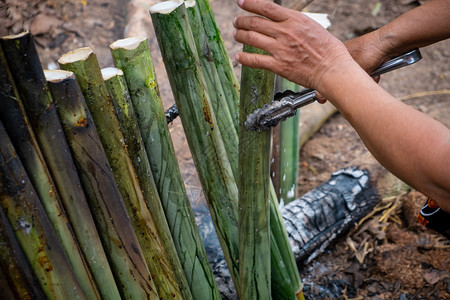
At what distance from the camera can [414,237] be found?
228 centimetres

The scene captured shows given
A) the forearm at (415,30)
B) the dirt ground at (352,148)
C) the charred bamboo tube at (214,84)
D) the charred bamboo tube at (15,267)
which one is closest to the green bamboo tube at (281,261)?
the charred bamboo tube at (214,84)

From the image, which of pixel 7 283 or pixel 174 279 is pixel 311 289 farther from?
pixel 7 283

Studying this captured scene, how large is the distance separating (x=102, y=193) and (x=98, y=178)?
0.04m

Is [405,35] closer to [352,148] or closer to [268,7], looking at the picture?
[268,7]

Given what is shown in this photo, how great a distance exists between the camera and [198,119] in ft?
4.15

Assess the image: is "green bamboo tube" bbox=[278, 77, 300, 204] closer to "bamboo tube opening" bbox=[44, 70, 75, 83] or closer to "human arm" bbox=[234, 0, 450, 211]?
"human arm" bbox=[234, 0, 450, 211]

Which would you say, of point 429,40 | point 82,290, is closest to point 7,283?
point 82,290

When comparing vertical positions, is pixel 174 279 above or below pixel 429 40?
below

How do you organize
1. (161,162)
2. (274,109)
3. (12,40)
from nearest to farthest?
(12,40) < (274,109) < (161,162)

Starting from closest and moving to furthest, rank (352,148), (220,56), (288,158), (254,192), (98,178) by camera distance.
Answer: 1. (98,178)
2. (254,192)
3. (220,56)
4. (288,158)
5. (352,148)

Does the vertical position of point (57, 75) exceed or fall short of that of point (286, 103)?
it exceeds it

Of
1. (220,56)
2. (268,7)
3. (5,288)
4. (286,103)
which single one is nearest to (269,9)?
(268,7)

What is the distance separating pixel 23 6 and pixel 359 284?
12.0ft

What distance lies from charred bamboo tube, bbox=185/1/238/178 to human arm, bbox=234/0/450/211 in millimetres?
304
